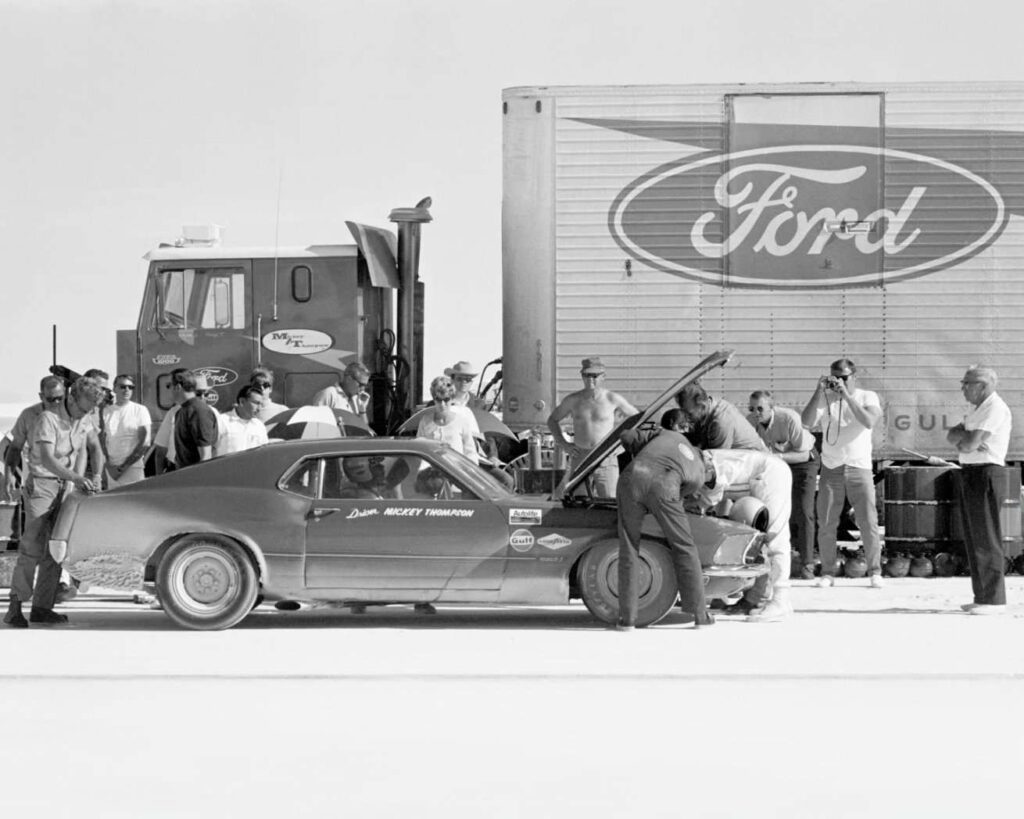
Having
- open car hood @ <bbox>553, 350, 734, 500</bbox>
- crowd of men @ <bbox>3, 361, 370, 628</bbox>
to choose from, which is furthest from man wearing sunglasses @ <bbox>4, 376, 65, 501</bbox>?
open car hood @ <bbox>553, 350, 734, 500</bbox>

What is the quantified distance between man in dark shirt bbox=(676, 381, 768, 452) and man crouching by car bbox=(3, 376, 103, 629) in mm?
4003

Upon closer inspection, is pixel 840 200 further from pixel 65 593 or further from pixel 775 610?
pixel 65 593

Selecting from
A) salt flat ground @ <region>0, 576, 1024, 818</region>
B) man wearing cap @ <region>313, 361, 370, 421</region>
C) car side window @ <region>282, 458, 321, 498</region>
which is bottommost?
salt flat ground @ <region>0, 576, 1024, 818</region>

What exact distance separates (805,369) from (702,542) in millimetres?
4925

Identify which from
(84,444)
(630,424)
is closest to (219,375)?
(84,444)

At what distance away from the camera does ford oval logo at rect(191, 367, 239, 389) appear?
16562mm

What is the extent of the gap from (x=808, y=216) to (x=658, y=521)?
5639 mm

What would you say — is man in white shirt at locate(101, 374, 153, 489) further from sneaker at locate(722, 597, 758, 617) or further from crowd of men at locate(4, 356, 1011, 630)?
sneaker at locate(722, 597, 758, 617)

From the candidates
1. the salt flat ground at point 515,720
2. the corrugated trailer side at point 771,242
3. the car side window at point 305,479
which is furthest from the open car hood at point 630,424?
the corrugated trailer side at point 771,242

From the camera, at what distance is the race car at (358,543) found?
1118 centimetres

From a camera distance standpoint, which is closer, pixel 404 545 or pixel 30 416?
pixel 404 545

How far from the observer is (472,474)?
1161 centimetres

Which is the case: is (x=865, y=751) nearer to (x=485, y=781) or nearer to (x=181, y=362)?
(x=485, y=781)

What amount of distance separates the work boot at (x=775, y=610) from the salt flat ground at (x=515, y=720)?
0.37m
